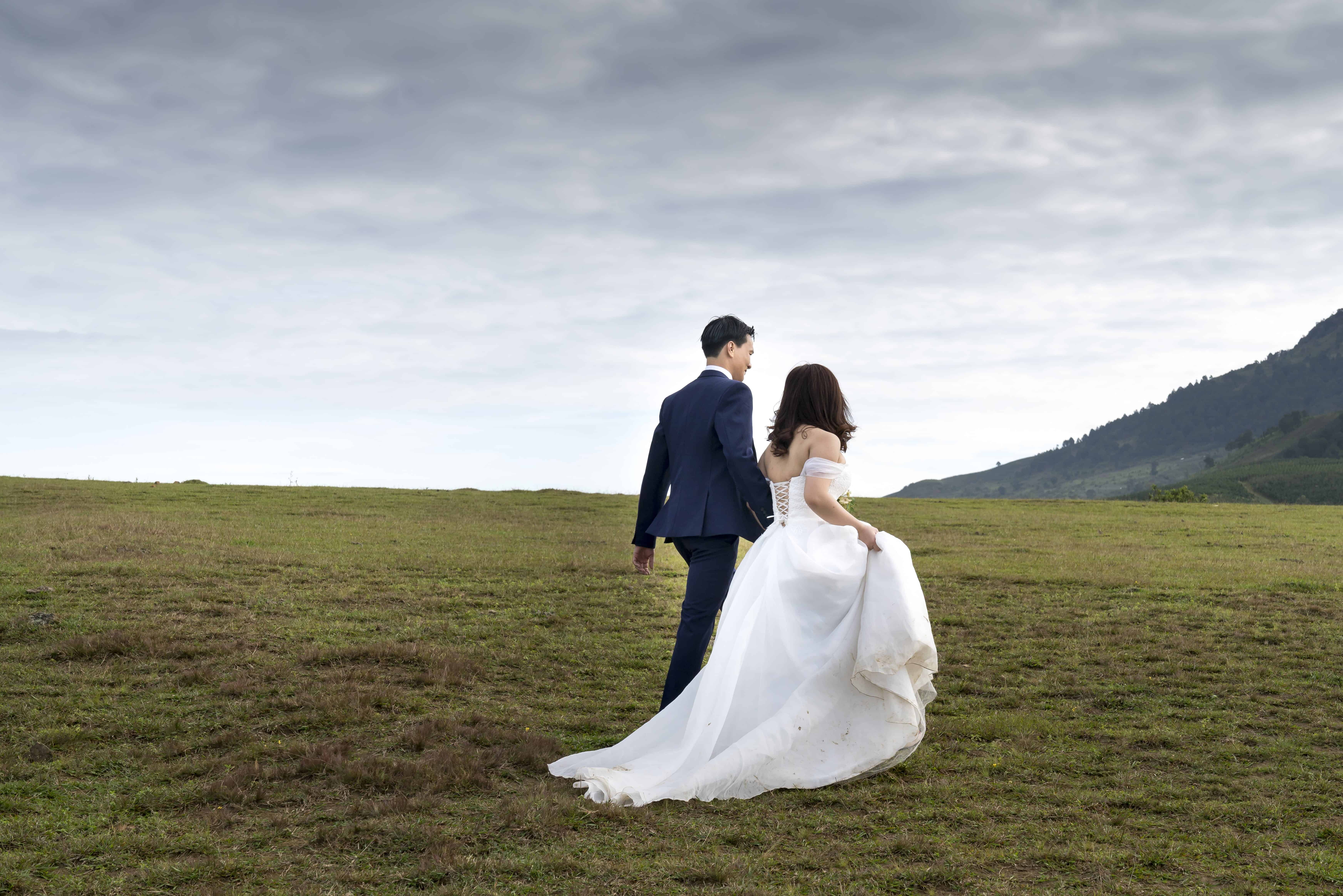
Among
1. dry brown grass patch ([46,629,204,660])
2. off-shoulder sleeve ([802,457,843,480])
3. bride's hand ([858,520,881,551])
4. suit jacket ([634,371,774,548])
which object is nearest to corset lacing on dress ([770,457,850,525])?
off-shoulder sleeve ([802,457,843,480])

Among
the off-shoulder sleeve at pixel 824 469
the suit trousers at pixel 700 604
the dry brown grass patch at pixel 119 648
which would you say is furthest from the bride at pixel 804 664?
the dry brown grass patch at pixel 119 648

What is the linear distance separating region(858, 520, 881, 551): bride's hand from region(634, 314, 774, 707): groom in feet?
2.93

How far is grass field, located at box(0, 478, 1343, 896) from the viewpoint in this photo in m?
5.74

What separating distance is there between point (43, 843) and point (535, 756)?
3501 millimetres

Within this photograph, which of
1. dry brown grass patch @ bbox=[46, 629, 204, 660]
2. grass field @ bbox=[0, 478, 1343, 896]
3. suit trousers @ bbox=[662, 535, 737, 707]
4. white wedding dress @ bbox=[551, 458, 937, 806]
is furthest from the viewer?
dry brown grass patch @ bbox=[46, 629, 204, 660]

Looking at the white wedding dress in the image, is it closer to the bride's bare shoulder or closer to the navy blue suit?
the bride's bare shoulder

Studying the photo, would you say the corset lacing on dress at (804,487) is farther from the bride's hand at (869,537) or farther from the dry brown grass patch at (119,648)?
the dry brown grass patch at (119,648)

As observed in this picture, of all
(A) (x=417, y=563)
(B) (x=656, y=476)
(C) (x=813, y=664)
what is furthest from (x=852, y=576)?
(A) (x=417, y=563)

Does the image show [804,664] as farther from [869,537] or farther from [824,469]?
[824,469]

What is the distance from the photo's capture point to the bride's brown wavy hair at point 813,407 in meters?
8.01

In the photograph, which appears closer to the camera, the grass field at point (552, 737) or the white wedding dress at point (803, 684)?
the grass field at point (552, 737)

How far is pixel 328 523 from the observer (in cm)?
2794

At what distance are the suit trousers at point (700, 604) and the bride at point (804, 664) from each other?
0.89ft

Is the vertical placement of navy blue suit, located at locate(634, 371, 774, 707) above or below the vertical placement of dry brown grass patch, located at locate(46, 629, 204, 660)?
above
